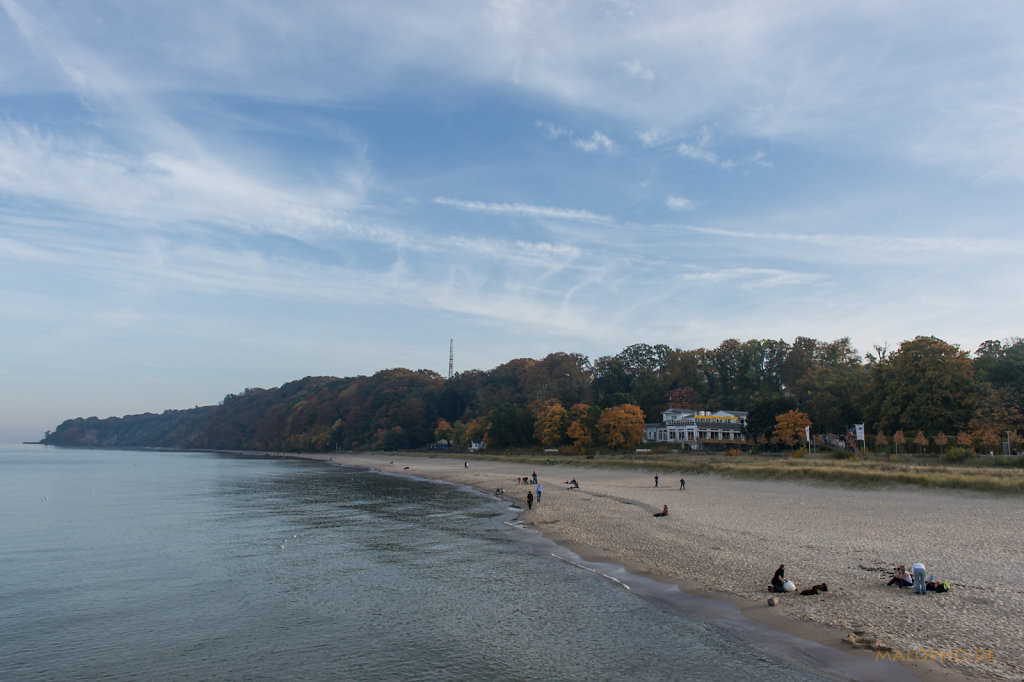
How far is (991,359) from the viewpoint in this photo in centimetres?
7588

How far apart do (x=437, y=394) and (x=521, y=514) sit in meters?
126

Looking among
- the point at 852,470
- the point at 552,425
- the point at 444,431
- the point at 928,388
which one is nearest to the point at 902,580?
the point at 852,470

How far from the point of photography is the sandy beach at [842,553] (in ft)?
46.5

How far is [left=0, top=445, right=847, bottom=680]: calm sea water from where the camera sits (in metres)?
14.3

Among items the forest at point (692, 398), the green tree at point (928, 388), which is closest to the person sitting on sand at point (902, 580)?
the forest at point (692, 398)

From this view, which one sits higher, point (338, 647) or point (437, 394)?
point (437, 394)

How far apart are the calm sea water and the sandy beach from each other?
261 centimetres

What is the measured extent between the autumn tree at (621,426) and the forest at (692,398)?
18 centimetres

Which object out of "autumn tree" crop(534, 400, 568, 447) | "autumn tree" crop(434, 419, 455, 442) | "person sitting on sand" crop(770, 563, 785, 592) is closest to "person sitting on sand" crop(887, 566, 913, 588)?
"person sitting on sand" crop(770, 563, 785, 592)

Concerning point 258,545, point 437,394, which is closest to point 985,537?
point 258,545

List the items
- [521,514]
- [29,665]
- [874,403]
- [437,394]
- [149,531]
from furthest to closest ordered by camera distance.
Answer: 1. [437,394]
2. [874,403]
3. [521,514]
4. [149,531]
5. [29,665]

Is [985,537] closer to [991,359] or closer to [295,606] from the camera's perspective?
[295,606]

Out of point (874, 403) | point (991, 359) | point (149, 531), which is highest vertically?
point (991, 359)

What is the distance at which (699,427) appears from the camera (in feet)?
324
